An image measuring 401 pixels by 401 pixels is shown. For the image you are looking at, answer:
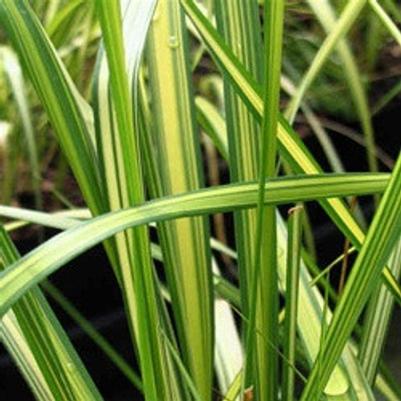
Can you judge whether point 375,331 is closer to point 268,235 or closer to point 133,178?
point 268,235

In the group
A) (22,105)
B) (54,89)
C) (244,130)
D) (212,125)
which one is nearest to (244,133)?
(244,130)

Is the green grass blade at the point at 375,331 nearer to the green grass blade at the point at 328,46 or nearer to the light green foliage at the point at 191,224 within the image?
the light green foliage at the point at 191,224

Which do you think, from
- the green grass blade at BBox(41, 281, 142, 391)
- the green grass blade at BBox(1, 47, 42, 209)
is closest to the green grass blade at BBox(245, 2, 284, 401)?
the green grass blade at BBox(41, 281, 142, 391)

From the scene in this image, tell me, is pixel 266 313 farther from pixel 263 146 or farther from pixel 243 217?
pixel 263 146

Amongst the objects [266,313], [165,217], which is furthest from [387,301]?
[165,217]

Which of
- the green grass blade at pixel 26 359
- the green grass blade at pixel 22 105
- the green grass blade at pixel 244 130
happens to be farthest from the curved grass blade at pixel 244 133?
the green grass blade at pixel 22 105
